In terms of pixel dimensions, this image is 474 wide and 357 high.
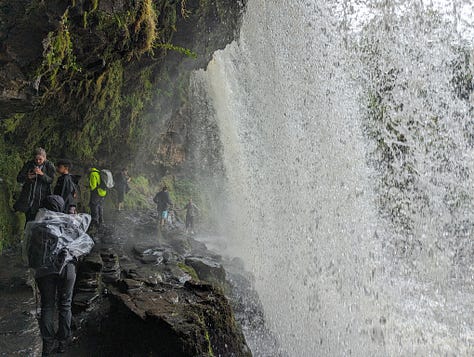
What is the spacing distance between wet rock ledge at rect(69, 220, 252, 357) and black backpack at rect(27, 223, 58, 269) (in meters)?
1.11

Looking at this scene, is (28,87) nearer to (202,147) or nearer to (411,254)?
(411,254)

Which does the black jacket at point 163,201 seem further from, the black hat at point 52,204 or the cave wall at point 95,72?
the black hat at point 52,204

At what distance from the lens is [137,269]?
6.00 metres

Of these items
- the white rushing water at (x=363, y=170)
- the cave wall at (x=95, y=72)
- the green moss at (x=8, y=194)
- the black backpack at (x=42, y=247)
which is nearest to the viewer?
the black backpack at (x=42, y=247)

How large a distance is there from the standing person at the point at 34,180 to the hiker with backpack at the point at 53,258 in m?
1.49

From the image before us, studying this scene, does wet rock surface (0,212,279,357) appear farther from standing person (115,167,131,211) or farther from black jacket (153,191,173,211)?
standing person (115,167,131,211)

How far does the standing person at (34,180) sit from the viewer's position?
16.5ft

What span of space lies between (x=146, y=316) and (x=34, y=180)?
8.39 ft

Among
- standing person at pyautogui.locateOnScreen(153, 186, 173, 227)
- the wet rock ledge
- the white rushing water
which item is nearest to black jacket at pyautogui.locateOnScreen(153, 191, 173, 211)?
standing person at pyautogui.locateOnScreen(153, 186, 173, 227)

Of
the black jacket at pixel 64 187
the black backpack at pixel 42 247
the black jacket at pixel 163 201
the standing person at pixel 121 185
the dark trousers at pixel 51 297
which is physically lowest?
the dark trousers at pixel 51 297

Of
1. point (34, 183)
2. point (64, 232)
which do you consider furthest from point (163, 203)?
point (64, 232)

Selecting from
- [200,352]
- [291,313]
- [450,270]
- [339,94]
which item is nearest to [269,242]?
[291,313]

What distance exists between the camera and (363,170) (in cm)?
1191

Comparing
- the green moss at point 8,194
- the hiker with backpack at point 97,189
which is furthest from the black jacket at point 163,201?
the green moss at point 8,194
